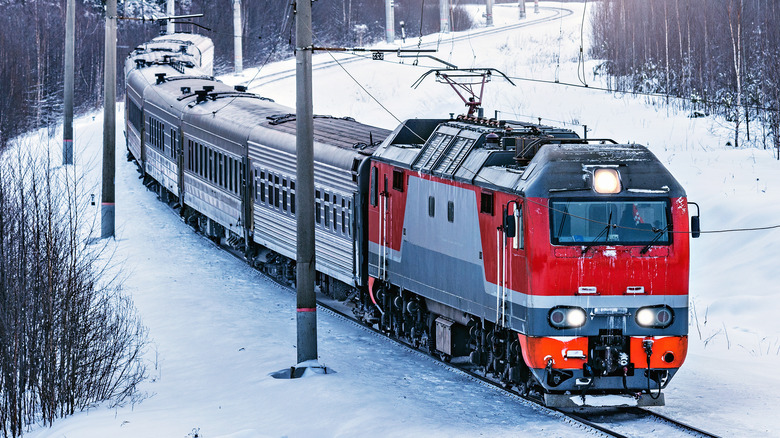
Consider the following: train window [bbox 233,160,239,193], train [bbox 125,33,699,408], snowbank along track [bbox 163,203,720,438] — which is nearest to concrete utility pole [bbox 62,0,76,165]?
train window [bbox 233,160,239,193]

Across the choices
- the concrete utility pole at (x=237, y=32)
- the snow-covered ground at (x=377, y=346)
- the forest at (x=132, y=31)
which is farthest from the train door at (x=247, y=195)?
the forest at (x=132, y=31)

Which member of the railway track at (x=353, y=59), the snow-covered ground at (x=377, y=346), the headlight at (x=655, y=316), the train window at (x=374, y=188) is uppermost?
the railway track at (x=353, y=59)

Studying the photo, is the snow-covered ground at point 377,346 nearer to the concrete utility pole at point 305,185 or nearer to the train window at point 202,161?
the concrete utility pole at point 305,185

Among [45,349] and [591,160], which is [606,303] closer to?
[591,160]

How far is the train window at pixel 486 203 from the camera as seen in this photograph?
16000mm

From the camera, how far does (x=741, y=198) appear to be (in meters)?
27.6

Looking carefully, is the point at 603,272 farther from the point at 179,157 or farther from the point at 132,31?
the point at 132,31

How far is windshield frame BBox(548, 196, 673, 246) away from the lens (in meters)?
14.7

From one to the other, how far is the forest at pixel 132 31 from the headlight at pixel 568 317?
5904cm

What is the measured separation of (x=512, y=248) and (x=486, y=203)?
1.09 metres

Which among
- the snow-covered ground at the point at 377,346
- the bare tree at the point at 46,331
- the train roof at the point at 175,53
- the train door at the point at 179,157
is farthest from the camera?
the train roof at the point at 175,53

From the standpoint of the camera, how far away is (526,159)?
1602cm

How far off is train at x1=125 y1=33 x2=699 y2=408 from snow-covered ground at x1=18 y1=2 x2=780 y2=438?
0.68 m

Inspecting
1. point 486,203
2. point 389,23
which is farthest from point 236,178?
point 389,23
